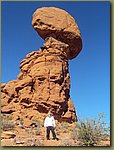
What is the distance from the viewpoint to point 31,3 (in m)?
6.14

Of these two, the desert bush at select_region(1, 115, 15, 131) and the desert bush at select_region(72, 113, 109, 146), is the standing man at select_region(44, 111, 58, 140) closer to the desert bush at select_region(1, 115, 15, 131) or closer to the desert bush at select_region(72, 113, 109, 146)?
the desert bush at select_region(72, 113, 109, 146)

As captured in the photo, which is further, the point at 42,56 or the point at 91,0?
the point at 42,56

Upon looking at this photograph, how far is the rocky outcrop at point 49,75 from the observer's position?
7.21 metres

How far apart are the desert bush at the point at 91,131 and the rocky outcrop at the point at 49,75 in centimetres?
76

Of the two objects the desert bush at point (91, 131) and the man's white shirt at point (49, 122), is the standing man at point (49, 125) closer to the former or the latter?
the man's white shirt at point (49, 122)

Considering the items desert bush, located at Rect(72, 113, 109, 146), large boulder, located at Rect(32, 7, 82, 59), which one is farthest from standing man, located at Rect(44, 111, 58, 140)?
large boulder, located at Rect(32, 7, 82, 59)

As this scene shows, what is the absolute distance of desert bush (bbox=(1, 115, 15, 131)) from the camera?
234 inches

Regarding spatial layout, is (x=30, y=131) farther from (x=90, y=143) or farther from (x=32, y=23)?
(x=32, y=23)

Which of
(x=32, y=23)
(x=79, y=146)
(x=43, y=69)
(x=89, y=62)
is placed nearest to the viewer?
(x=79, y=146)

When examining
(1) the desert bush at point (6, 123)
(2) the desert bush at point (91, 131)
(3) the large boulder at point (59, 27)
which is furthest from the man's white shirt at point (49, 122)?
(3) the large boulder at point (59, 27)

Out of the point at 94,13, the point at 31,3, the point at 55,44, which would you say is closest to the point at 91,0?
the point at 94,13

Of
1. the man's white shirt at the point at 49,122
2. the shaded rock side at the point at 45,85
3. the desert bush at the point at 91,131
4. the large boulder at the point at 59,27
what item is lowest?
the desert bush at the point at 91,131

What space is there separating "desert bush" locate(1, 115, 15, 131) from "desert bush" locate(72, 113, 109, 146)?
0.88 metres

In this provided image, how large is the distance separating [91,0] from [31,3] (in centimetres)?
83
